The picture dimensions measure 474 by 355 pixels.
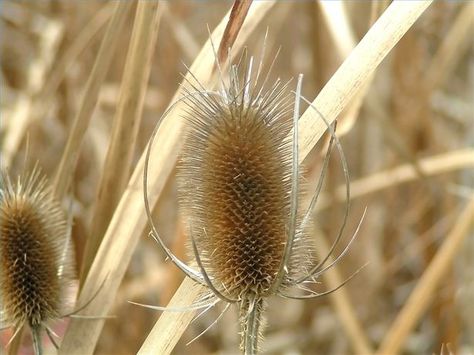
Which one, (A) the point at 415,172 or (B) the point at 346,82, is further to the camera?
(A) the point at 415,172

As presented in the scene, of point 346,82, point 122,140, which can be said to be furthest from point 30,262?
point 346,82

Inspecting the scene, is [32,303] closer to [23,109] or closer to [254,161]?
[254,161]

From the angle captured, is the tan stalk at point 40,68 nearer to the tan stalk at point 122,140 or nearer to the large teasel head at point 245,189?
the tan stalk at point 122,140

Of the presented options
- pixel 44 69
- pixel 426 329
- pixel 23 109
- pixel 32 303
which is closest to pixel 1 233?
pixel 32 303

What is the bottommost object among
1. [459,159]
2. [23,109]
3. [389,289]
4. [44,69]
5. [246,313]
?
[246,313]

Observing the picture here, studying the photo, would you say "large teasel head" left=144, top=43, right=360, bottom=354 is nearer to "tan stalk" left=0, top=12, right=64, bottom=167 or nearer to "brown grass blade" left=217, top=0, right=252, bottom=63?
"brown grass blade" left=217, top=0, right=252, bottom=63

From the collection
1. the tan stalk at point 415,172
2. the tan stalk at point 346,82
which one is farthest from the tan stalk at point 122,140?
the tan stalk at point 415,172

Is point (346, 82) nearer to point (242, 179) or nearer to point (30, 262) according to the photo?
point (242, 179)
